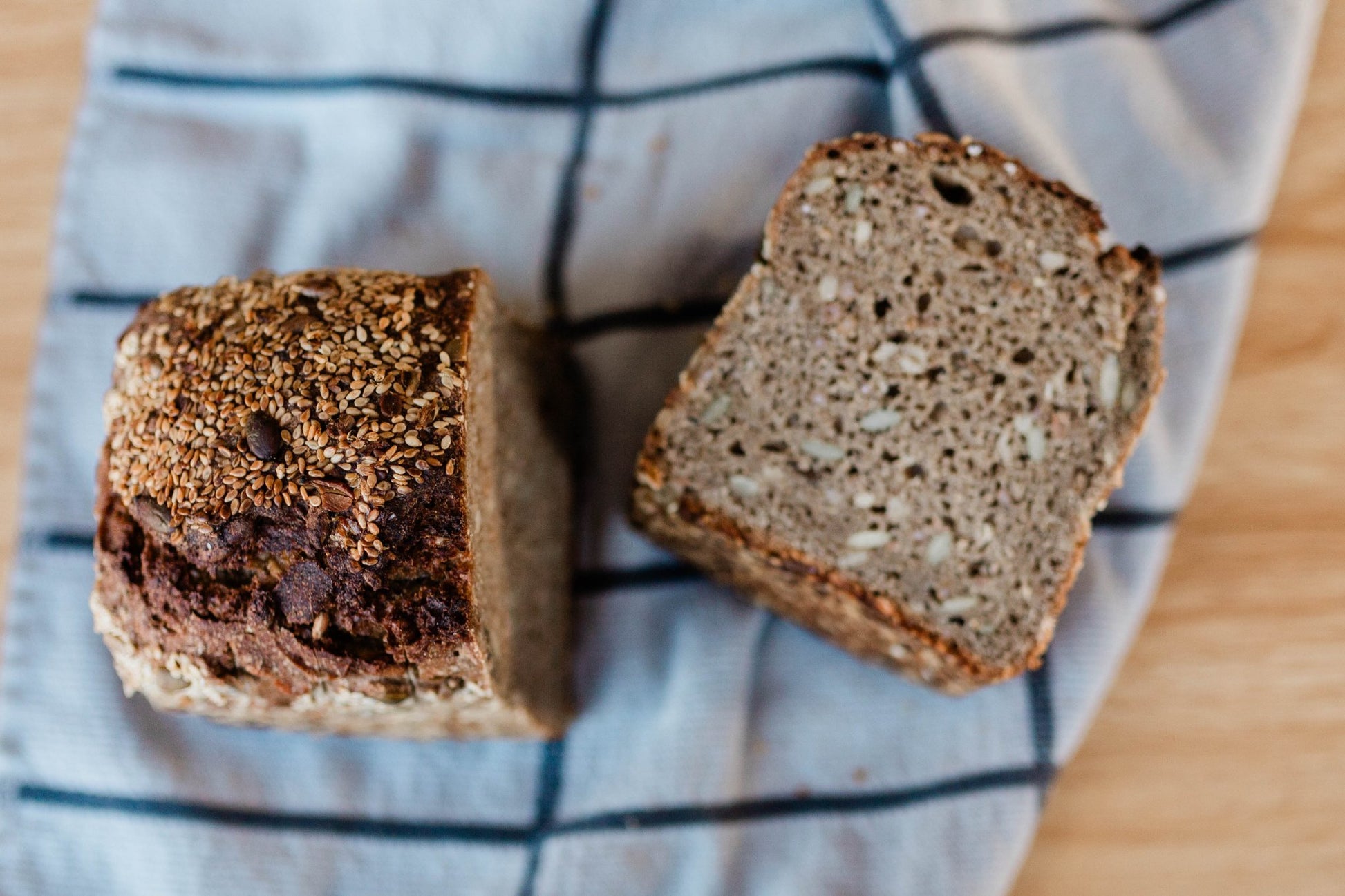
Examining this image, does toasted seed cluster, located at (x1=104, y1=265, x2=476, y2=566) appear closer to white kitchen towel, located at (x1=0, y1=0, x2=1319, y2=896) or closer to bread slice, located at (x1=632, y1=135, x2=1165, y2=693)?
bread slice, located at (x1=632, y1=135, x2=1165, y2=693)

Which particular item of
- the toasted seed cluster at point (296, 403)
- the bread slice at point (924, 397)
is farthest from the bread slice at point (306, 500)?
the bread slice at point (924, 397)

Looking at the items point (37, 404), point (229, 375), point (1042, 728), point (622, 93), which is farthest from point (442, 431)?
point (1042, 728)

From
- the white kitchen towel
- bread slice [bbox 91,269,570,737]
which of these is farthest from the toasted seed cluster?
the white kitchen towel

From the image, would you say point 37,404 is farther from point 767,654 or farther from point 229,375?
point 767,654

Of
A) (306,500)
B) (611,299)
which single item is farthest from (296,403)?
(611,299)

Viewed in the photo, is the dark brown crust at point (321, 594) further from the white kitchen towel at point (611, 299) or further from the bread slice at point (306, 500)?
the white kitchen towel at point (611, 299)

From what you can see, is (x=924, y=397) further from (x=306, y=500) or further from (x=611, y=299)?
(x=306, y=500)
